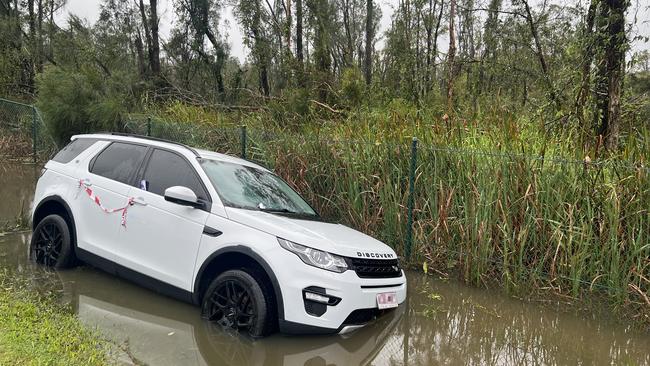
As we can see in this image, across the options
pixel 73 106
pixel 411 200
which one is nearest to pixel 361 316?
pixel 411 200

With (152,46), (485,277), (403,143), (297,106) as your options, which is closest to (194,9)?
(152,46)

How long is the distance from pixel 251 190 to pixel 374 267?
4.89 feet

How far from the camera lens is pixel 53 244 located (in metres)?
5.52

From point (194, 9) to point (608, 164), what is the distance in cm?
2349

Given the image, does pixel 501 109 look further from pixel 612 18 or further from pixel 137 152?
pixel 137 152

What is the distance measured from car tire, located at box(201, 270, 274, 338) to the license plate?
0.89 metres

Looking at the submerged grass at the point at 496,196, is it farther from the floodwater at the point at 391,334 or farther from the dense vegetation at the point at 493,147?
the floodwater at the point at 391,334

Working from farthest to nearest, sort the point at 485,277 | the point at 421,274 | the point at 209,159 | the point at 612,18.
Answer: the point at 612,18
the point at 421,274
the point at 485,277
the point at 209,159

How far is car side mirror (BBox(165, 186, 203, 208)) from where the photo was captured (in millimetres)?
4344

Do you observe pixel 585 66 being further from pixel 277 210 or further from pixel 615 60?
pixel 277 210

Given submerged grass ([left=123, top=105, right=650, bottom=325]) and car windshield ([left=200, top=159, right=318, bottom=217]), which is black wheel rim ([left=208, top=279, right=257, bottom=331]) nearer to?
car windshield ([left=200, top=159, right=318, bottom=217])

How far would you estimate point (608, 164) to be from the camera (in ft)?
17.3

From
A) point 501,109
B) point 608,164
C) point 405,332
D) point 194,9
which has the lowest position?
point 405,332

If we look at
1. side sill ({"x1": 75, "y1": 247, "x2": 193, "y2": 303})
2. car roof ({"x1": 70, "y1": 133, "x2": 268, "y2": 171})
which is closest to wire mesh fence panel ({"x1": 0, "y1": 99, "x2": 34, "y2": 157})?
car roof ({"x1": 70, "y1": 133, "x2": 268, "y2": 171})
